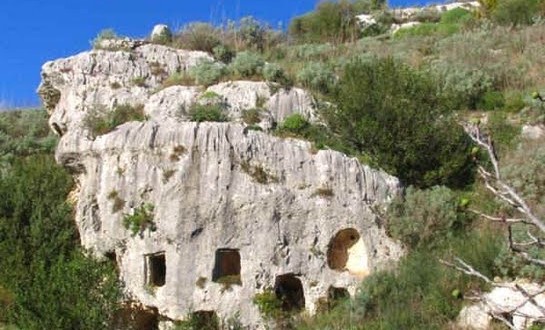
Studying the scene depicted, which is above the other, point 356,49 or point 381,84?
point 356,49

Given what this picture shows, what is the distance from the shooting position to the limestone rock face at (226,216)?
1334cm

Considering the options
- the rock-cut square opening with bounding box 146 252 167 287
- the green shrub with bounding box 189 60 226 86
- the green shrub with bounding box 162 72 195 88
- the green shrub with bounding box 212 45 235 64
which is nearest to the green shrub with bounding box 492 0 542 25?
the green shrub with bounding box 212 45 235 64

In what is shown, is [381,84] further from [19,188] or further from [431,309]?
[19,188]

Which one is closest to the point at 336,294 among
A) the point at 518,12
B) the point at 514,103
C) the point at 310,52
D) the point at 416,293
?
the point at 416,293

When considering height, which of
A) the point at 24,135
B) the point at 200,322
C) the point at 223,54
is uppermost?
the point at 223,54

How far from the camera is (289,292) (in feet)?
46.4

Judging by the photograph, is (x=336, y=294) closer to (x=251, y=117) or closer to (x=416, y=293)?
(x=416, y=293)

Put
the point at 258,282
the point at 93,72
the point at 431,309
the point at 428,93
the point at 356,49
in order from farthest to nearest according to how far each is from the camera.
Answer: the point at 356,49 < the point at 93,72 < the point at 428,93 < the point at 258,282 < the point at 431,309

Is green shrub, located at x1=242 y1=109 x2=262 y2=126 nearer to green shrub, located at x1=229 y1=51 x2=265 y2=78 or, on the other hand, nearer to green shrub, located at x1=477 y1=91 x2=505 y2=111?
green shrub, located at x1=229 y1=51 x2=265 y2=78

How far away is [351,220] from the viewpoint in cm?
1380

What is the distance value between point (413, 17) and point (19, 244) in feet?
79.5

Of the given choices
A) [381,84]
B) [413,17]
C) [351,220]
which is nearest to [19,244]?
[351,220]

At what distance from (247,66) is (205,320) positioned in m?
6.73

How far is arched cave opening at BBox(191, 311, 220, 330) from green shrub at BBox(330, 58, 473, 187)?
464 centimetres
